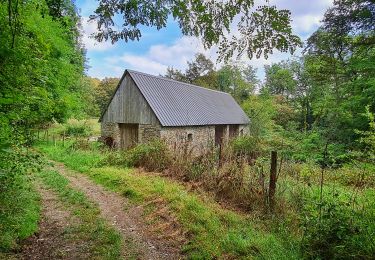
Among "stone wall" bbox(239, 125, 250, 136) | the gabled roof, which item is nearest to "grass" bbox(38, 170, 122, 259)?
the gabled roof

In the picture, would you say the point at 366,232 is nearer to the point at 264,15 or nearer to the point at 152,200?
the point at 264,15

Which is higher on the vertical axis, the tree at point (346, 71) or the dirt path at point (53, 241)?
the tree at point (346, 71)

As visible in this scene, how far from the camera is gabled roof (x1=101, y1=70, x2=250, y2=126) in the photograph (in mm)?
16778

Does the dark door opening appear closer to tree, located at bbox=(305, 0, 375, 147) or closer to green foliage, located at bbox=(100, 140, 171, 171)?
tree, located at bbox=(305, 0, 375, 147)

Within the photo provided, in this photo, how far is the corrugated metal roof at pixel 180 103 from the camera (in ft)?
55.1

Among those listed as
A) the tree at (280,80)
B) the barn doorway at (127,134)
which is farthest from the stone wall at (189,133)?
the tree at (280,80)

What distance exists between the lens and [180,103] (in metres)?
19.2

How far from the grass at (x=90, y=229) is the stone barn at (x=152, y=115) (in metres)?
7.63

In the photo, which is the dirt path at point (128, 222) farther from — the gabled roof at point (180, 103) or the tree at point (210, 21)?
the gabled roof at point (180, 103)

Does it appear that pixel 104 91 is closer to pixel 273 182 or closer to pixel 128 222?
pixel 128 222

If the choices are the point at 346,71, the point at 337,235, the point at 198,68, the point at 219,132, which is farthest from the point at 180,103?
the point at 198,68

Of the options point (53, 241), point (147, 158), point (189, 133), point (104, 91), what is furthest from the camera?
point (104, 91)

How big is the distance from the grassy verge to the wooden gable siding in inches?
297

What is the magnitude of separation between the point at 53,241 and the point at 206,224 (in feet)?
9.31
